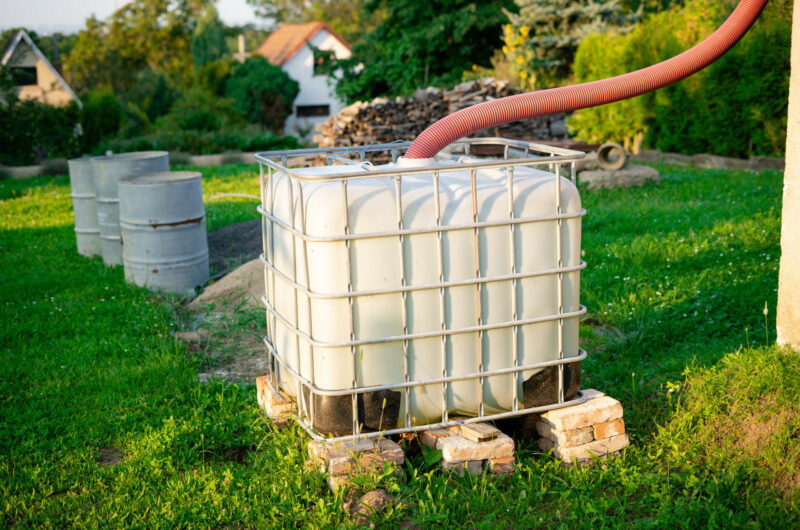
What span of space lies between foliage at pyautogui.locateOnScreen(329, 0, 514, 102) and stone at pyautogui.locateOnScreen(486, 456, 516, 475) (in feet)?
53.7

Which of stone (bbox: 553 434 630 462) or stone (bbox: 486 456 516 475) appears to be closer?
stone (bbox: 486 456 516 475)

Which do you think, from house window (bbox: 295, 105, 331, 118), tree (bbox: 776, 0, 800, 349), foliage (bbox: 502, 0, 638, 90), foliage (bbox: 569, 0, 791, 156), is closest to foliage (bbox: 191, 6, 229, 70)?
house window (bbox: 295, 105, 331, 118)

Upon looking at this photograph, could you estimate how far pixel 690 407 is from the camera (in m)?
3.09

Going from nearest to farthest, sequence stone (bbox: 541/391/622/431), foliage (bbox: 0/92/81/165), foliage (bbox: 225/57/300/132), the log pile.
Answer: stone (bbox: 541/391/622/431)
the log pile
foliage (bbox: 0/92/81/165)
foliage (bbox: 225/57/300/132)

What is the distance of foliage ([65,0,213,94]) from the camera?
35.7 m

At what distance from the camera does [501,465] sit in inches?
105

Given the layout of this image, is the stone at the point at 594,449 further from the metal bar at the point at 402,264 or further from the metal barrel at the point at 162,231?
the metal barrel at the point at 162,231

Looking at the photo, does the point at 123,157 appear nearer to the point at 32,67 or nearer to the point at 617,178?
the point at 617,178

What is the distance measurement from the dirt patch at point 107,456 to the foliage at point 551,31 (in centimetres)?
1375

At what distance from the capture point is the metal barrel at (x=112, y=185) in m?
6.61

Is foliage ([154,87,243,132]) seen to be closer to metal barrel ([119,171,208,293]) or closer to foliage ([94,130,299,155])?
foliage ([94,130,299,155])

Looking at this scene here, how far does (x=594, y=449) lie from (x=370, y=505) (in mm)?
959

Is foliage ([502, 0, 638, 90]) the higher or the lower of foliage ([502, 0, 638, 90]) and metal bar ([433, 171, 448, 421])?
the higher

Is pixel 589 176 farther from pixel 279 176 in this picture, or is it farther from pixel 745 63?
pixel 279 176
